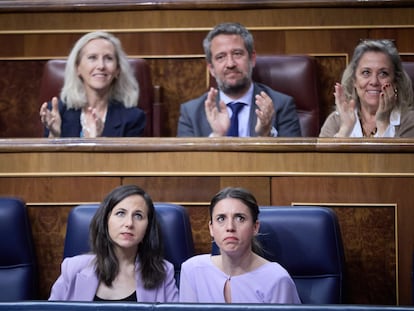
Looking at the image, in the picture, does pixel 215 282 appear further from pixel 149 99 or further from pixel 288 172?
pixel 149 99

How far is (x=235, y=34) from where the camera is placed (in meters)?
1.28

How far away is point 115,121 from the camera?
4.14 ft

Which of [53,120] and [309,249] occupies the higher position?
[53,120]

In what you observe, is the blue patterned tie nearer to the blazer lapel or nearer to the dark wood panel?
the dark wood panel

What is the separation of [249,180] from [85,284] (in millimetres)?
217

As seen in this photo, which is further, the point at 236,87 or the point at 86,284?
the point at 236,87

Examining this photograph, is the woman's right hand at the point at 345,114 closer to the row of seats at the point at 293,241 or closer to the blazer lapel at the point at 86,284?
the row of seats at the point at 293,241

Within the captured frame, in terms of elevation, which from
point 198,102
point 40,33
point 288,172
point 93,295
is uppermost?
point 40,33

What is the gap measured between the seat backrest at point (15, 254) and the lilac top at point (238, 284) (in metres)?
0.20

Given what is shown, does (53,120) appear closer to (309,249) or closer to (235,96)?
(235,96)

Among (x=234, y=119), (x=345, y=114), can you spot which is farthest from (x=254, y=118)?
(x=345, y=114)

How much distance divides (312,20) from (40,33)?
44cm

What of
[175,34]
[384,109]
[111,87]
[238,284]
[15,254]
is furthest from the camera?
[175,34]

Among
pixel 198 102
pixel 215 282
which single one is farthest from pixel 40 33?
pixel 215 282
